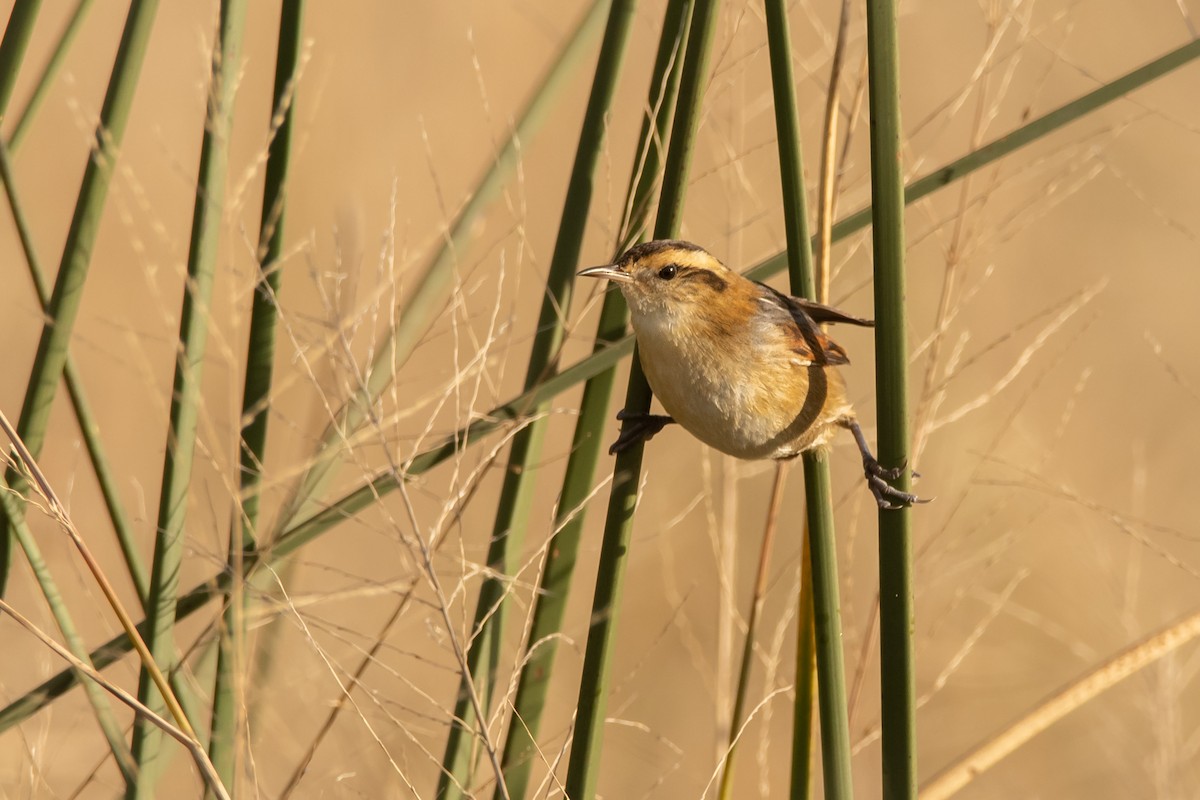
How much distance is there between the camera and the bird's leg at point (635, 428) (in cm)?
219

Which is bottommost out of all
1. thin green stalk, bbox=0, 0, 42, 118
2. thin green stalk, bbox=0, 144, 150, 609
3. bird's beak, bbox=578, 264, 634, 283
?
thin green stalk, bbox=0, 144, 150, 609

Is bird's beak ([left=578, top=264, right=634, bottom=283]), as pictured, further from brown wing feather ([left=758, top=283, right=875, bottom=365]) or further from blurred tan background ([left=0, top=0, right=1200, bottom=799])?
blurred tan background ([left=0, top=0, right=1200, bottom=799])

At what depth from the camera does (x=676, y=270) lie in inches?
97.2

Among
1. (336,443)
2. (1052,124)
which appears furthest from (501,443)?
(1052,124)

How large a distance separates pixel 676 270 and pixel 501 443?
0.86 metres

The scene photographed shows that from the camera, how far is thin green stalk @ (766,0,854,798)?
5.54 ft

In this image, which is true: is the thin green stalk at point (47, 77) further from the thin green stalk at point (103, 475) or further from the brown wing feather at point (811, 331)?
the brown wing feather at point (811, 331)

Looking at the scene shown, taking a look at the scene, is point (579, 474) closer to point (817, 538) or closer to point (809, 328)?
point (817, 538)

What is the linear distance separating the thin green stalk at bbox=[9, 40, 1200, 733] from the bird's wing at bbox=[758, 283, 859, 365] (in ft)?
1.77

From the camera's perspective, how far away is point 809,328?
259cm

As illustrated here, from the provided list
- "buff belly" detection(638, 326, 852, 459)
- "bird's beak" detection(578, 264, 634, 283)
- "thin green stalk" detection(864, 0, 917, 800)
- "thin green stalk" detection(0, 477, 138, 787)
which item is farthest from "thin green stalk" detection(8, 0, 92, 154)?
"thin green stalk" detection(864, 0, 917, 800)

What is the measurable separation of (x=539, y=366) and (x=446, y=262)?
335 millimetres

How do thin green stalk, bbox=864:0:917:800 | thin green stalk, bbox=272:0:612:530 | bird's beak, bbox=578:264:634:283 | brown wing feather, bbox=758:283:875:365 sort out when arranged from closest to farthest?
thin green stalk, bbox=864:0:917:800 → thin green stalk, bbox=272:0:612:530 → bird's beak, bbox=578:264:634:283 → brown wing feather, bbox=758:283:875:365

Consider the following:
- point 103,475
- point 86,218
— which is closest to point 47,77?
point 86,218
